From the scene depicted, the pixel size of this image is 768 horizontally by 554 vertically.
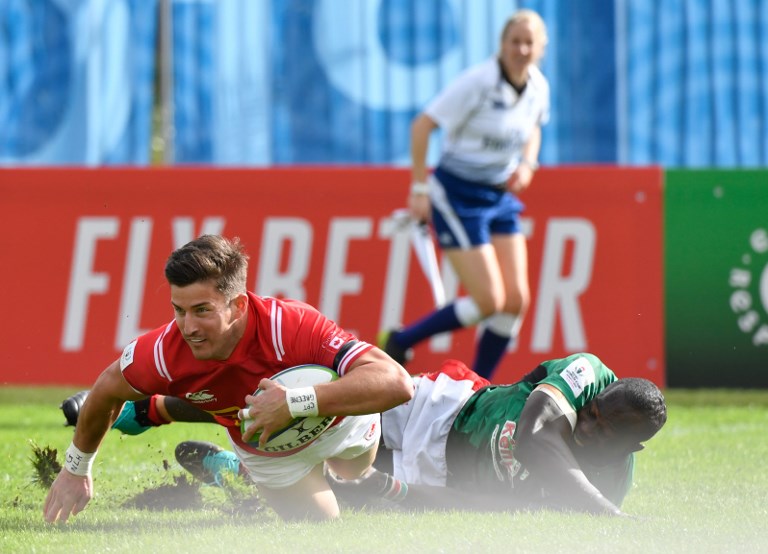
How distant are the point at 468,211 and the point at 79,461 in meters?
4.00

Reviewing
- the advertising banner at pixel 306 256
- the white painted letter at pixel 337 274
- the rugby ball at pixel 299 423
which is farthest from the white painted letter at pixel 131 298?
the rugby ball at pixel 299 423

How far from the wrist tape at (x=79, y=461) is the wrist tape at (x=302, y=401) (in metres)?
0.88

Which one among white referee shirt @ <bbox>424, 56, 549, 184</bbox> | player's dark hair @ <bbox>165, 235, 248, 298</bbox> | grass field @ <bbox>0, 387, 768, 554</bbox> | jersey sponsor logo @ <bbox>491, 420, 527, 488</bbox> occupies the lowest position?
grass field @ <bbox>0, 387, 768, 554</bbox>

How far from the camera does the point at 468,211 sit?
8195 mm

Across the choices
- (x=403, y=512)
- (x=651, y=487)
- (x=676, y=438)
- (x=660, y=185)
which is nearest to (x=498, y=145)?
(x=660, y=185)

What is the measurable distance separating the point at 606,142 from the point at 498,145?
5778 millimetres

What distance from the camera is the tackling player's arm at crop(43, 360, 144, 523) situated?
4.55m

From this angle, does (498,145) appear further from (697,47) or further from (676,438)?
(697,47)

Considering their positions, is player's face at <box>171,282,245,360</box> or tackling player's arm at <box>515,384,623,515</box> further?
tackling player's arm at <box>515,384,623,515</box>

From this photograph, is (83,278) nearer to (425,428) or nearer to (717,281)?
(425,428)

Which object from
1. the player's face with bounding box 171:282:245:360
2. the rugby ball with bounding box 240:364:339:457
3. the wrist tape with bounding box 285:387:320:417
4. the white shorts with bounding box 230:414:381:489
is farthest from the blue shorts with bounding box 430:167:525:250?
the wrist tape with bounding box 285:387:320:417

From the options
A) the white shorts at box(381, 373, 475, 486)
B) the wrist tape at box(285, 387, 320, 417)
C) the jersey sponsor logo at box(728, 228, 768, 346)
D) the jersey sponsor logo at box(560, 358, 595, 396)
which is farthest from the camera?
the jersey sponsor logo at box(728, 228, 768, 346)

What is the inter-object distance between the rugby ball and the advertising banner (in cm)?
436

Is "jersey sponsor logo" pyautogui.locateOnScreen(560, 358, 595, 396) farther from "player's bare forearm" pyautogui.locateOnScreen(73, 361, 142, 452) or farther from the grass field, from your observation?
"player's bare forearm" pyautogui.locateOnScreen(73, 361, 142, 452)
